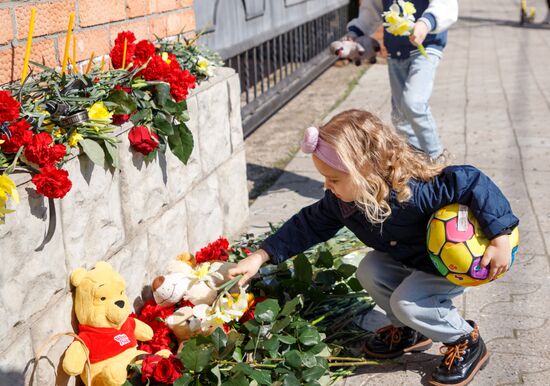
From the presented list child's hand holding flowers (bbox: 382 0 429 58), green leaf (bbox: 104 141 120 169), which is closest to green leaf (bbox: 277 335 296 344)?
green leaf (bbox: 104 141 120 169)

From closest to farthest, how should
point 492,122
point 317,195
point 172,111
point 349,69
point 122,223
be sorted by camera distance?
point 122,223 < point 172,111 < point 317,195 < point 492,122 < point 349,69

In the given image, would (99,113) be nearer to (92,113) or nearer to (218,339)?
(92,113)

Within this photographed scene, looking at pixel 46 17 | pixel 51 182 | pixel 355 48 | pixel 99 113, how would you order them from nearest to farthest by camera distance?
pixel 51 182 → pixel 99 113 → pixel 46 17 → pixel 355 48

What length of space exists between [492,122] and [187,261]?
4.56m

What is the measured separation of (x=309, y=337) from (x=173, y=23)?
6.79 ft

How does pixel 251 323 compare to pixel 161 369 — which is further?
pixel 251 323

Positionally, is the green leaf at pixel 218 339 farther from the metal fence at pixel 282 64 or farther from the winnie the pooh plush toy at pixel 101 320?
the metal fence at pixel 282 64

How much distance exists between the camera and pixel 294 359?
2.77 m

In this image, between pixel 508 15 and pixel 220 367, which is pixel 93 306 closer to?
pixel 220 367

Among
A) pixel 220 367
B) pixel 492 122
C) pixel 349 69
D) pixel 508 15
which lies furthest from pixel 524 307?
pixel 508 15

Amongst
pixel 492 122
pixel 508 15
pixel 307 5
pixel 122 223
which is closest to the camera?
pixel 122 223

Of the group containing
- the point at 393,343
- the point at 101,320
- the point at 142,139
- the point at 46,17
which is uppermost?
the point at 46,17

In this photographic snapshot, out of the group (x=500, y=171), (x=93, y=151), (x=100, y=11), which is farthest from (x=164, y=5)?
(x=500, y=171)

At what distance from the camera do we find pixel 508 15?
18.0 metres
